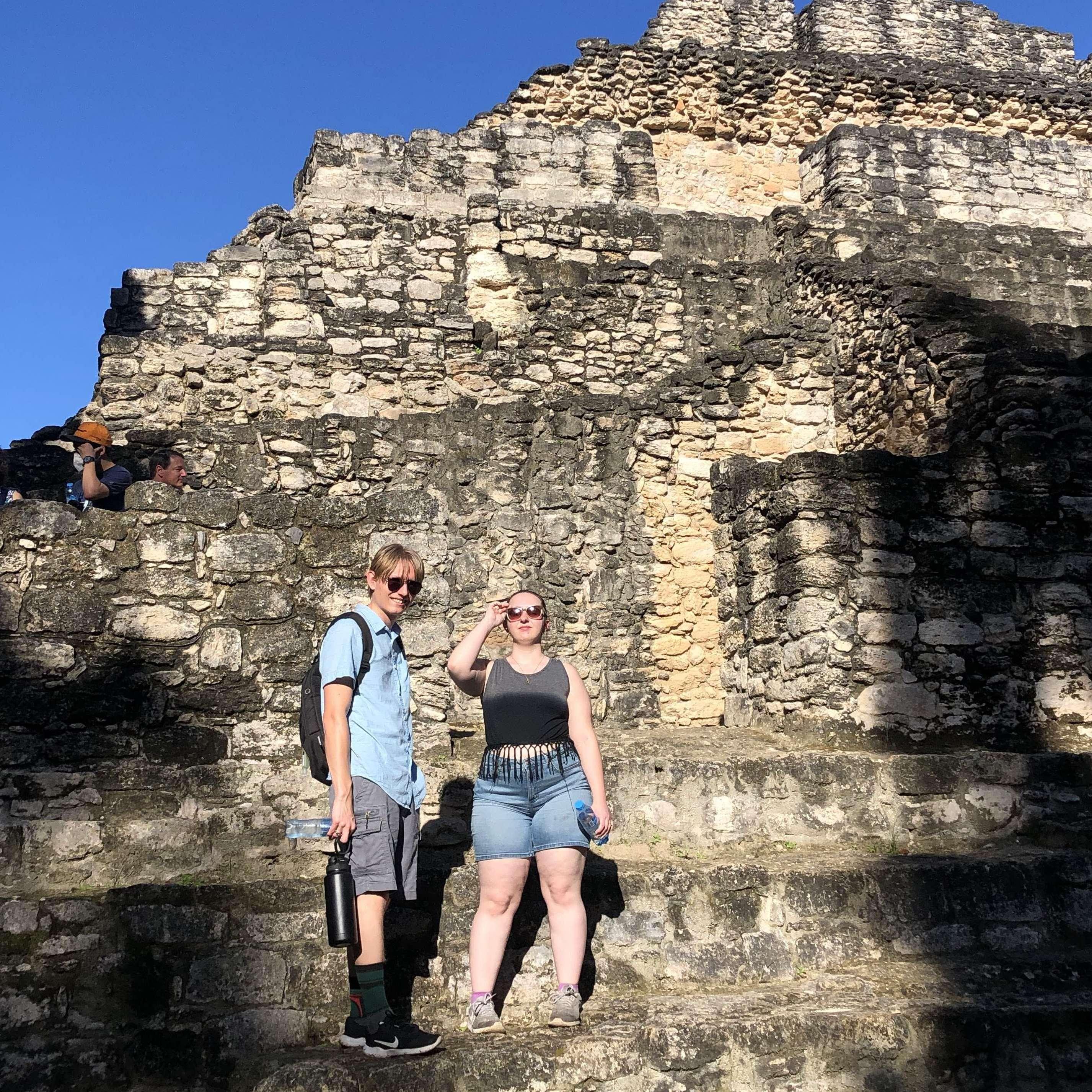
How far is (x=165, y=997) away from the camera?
3676mm

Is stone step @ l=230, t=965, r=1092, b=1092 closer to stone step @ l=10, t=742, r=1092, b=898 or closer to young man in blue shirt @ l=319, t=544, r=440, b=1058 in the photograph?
young man in blue shirt @ l=319, t=544, r=440, b=1058

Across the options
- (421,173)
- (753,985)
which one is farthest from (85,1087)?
(421,173)

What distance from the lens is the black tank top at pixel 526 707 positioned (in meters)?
3.83

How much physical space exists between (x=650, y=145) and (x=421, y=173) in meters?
2.66

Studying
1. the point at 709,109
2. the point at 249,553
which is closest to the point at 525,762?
the point at 249,553

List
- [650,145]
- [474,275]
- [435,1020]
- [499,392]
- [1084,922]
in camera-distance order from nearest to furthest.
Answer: [435,1020] < [1084,922] < [499,392] < [474,275] < [650,145]

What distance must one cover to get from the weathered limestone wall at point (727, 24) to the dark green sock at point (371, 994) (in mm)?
17145

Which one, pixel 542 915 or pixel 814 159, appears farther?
pixel 814 159

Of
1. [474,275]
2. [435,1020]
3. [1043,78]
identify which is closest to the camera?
[435,1020]

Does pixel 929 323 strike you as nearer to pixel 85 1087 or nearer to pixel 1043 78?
pixel 85 1087

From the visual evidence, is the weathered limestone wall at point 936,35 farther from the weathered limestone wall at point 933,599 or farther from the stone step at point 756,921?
the stone step at point 756,921

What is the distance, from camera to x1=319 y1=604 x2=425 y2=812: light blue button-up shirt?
3586 millimetres

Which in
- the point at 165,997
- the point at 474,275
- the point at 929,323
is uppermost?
the point at 474,275

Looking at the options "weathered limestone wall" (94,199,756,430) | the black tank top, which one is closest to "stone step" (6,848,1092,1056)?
the black tank top
